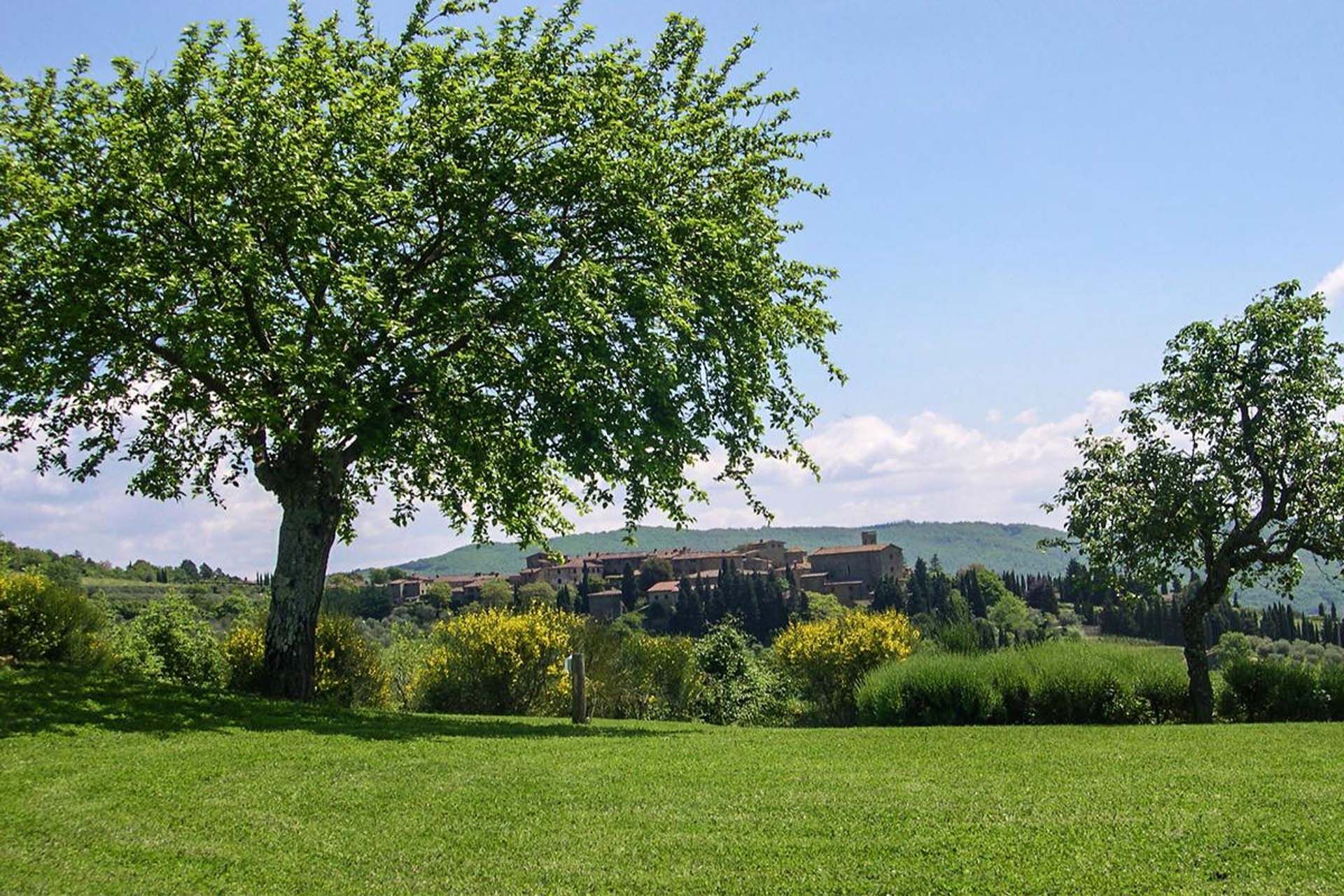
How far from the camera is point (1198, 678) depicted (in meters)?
19.6

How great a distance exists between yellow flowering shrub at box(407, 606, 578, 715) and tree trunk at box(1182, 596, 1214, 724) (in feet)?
43.3

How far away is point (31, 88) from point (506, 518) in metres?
10.8

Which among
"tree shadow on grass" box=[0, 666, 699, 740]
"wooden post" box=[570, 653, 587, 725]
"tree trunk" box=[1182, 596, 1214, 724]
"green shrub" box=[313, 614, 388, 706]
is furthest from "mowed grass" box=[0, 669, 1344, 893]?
"green shrub" box=[313, 614, 388, 706]

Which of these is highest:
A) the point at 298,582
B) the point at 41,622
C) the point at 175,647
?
the point at 298,582

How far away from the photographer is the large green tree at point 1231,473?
20547 mm

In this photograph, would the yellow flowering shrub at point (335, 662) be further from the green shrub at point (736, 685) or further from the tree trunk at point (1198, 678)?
the tree trunk at point (1198, 678)

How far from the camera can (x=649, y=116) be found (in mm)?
18859

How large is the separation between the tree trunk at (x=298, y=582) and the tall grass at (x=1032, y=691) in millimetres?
10399

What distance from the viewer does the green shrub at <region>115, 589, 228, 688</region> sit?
25.9 m

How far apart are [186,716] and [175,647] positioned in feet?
42.8

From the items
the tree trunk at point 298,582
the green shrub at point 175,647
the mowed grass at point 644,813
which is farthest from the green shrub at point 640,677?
the mowed grass at point 644,813

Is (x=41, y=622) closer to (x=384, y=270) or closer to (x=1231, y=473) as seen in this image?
(x=384, y=270)

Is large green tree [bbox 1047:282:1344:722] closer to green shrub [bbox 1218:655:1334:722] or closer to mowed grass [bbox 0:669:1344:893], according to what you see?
green shrub [bbox 1218:655:1334:722]

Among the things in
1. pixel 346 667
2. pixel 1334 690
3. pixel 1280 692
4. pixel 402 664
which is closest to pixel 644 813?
pixel 1280 692
